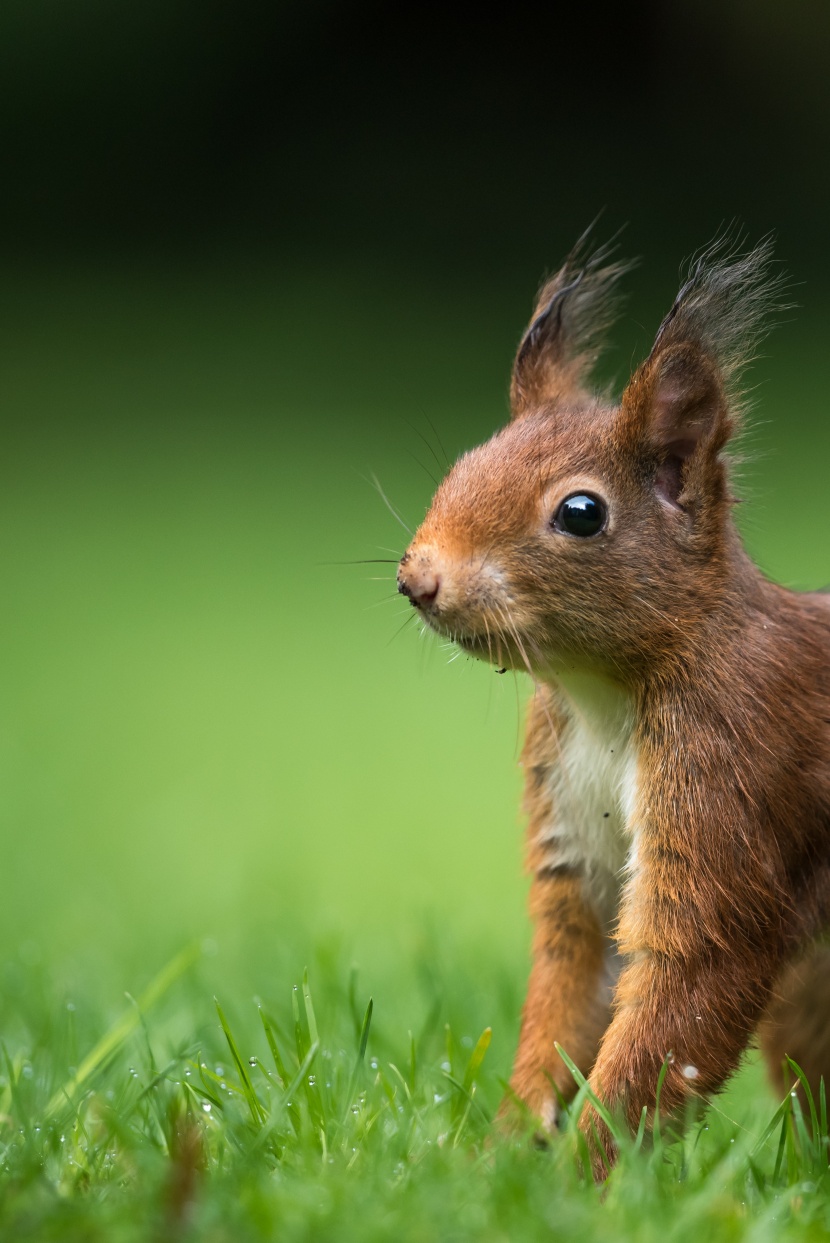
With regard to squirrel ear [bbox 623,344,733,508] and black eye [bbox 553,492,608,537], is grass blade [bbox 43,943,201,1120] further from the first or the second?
squirrel ear [bbox 623,344,733,508]

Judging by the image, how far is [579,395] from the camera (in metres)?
2.85

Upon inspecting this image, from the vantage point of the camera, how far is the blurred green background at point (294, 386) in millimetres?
5484

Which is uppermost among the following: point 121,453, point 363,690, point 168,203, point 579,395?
point 168,203

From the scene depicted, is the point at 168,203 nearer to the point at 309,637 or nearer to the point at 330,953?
→ the point at 309,637

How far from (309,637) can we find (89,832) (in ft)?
9.91

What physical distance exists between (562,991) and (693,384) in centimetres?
103

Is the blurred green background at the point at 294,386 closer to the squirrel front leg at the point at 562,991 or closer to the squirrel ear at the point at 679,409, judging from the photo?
the squirrel front leg at the point at 562,991

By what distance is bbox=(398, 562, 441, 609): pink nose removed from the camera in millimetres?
2301

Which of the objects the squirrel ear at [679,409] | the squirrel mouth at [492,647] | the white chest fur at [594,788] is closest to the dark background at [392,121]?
the squirrel ear at [679,409]

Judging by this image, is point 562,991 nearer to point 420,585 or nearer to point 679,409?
point 420,585

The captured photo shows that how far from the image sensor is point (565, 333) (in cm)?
288

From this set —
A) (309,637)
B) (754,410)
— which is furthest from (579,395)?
(309,637)

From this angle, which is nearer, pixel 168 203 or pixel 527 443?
pixel 527 443

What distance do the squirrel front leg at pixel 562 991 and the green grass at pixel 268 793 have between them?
0.47 ft
